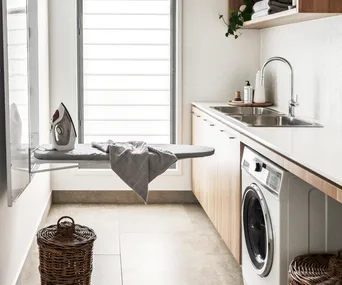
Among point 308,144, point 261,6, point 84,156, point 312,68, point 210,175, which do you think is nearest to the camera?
point 308,144

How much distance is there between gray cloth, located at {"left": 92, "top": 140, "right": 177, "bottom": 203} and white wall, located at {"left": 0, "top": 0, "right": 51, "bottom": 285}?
0.56m

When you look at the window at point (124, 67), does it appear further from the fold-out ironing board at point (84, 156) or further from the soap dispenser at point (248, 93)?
the fold-out ironing board at point (84, 156)

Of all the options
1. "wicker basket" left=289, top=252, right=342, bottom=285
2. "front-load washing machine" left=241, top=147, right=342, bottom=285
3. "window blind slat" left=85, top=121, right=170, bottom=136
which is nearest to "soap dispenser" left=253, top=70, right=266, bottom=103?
"window blind slat" left=85, top=121, right=170, bottom=136

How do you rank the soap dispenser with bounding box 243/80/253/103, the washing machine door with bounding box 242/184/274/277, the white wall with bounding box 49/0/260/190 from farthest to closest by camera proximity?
the white wall with bounding box 49/0/260/190 → the soap dispenser with bounding box 243/80/253/103 → the washing machine door with bounding box 242/184/274/277

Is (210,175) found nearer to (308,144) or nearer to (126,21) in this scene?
(126,21)

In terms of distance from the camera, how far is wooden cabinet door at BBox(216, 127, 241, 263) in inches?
159

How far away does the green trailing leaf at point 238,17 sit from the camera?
5555mm

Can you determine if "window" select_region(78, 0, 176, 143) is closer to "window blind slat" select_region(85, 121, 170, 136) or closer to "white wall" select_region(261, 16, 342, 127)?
"window blind slat" select_region(85, 121, 170, 136)

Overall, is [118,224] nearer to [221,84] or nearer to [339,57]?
[221,84]

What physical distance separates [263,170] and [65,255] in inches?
44.4

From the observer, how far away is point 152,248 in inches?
186

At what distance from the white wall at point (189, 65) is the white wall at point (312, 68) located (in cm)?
48

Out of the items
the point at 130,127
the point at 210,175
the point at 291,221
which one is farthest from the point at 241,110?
the point at 291,221

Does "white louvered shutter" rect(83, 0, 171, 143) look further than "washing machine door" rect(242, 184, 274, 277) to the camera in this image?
Yes
